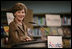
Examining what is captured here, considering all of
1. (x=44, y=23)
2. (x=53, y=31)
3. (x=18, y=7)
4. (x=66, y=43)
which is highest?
(x=18, y=7)

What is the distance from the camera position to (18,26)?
1.99 meters

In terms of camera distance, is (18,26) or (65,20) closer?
(18,26)

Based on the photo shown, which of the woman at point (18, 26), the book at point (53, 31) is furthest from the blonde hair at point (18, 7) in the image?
the book at point (53, 31)

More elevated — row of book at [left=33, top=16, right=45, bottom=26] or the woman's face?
the woman's face

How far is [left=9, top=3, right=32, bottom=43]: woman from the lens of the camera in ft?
6.41

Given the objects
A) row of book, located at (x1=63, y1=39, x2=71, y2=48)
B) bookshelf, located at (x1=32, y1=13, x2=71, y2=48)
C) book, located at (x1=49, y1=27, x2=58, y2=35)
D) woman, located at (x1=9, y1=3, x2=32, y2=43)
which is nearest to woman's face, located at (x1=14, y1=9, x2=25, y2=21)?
woman, located at (x1=9, y1=3, x2=32, y2=43)

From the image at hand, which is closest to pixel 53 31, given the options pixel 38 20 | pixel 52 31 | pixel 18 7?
pixel 52 31

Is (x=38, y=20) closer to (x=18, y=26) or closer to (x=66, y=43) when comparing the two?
(x=18, y=26)

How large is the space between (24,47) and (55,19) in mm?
640

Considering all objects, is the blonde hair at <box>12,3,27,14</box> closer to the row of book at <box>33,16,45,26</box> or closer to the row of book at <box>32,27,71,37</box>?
the row of book at <box>33,16,45,26</box>

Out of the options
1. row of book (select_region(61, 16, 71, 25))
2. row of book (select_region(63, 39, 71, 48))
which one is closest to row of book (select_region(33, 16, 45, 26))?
row of book (select_region(61, 16, 71, 25))

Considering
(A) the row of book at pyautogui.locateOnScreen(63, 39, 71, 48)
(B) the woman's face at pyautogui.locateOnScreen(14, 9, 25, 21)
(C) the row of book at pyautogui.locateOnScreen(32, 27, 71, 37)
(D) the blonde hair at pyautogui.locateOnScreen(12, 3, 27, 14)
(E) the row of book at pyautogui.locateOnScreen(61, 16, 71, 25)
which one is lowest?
(A) the row of book at pyautogui.locateOnScreen(63, 39, 71, 48)

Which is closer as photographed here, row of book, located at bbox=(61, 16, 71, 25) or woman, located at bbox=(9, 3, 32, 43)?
woman, located at bbox=(9, 3, 32, 43)

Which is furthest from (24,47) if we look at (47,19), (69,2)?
(69,2)
